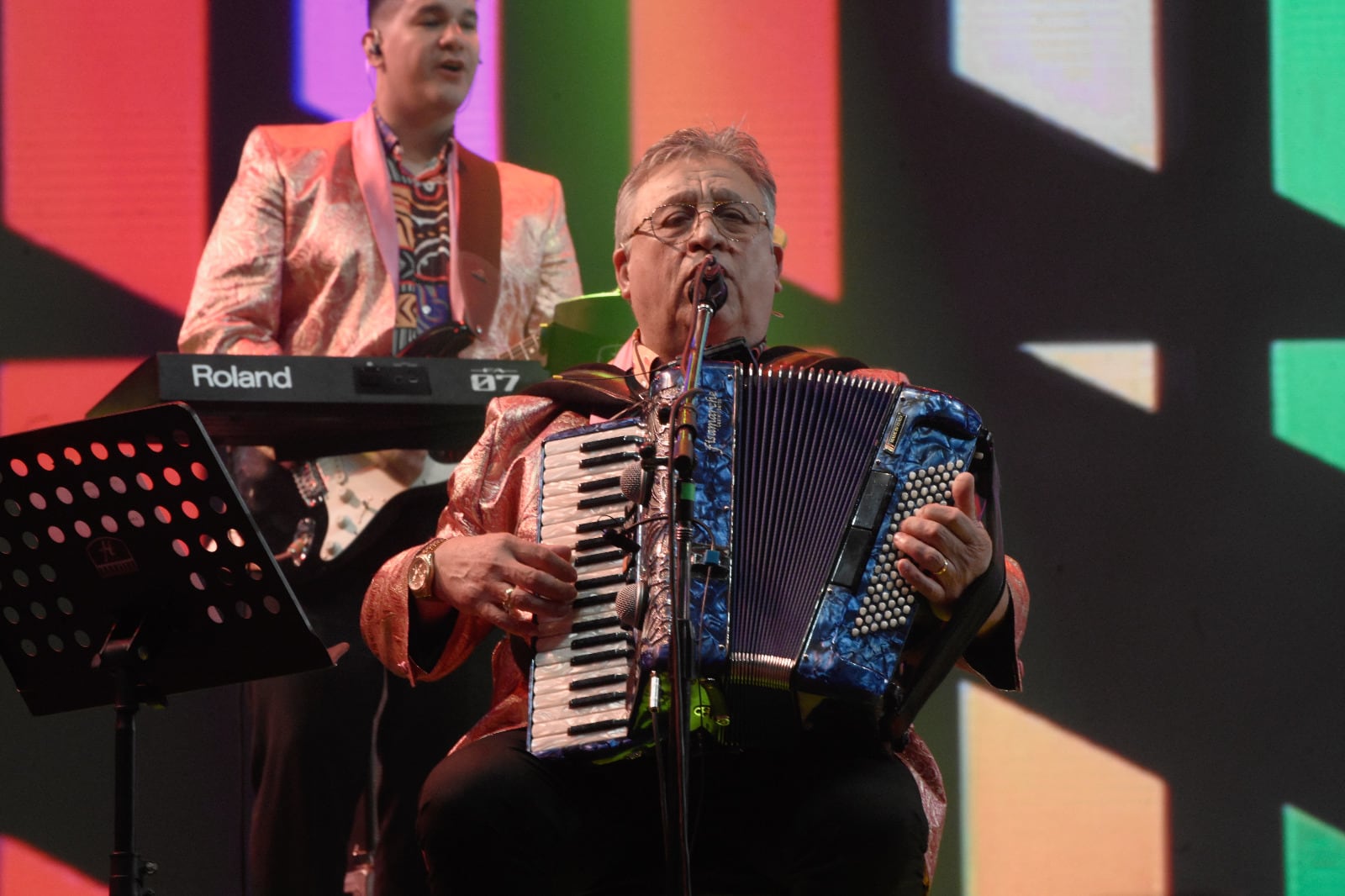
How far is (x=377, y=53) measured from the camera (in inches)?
123

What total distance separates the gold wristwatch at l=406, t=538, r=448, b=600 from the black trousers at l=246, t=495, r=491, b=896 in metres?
0.66

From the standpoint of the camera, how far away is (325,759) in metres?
2.83

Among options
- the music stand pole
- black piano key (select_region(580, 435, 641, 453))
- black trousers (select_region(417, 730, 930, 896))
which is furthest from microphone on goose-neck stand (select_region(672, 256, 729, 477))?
the music stand pole

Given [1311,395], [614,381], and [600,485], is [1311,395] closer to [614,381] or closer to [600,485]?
[614,381]

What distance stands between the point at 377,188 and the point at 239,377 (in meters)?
0.71

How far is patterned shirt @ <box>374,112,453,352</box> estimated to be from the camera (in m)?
3.01

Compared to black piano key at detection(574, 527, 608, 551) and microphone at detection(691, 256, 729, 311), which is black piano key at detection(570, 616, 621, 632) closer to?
black piano key at detection(574, 527, 608, 551)

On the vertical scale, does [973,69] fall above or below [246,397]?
above

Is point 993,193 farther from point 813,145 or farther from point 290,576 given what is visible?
point 290,576

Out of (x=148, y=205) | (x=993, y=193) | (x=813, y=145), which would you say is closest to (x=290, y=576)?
(x=148, y=205)

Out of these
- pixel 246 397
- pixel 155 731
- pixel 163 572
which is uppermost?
pixel 246 397

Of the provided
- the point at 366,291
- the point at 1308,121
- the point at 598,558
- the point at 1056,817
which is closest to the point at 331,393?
the point at 366,291

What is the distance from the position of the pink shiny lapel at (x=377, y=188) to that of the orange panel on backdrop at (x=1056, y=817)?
178cm

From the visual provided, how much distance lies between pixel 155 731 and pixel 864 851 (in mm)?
2206
